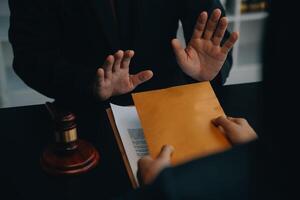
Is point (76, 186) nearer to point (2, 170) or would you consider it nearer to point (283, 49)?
point (2, 170)

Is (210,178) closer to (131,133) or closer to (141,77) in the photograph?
(131,133)

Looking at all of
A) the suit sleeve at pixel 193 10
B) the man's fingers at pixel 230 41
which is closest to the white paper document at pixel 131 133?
the man's fingers at pixel 230 41

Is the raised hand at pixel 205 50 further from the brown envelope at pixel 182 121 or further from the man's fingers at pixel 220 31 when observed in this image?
the brown envelope at pixel 182 121

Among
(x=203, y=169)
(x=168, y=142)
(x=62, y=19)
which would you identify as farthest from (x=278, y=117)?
(x=62, y=19)

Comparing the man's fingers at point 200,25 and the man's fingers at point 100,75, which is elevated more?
the man's fingers at point 200,25

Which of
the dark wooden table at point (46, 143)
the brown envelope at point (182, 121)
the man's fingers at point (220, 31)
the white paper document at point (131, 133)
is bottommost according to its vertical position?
the dark wooden table at point (46, 143)

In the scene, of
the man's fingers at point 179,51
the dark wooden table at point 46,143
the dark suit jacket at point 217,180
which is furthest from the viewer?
the man's fingers at point 179,51

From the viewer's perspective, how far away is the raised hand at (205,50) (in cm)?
127

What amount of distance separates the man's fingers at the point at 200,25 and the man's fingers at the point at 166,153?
0.49m

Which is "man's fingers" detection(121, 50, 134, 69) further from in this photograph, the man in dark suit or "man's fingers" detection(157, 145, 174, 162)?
"man's fingers" detection(157, 145, 174, 162)

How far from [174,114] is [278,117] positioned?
1.67 feet

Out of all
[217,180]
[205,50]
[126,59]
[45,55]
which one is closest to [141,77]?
[126,59]

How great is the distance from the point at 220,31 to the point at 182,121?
410 mm

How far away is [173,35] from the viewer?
166 centimetres
